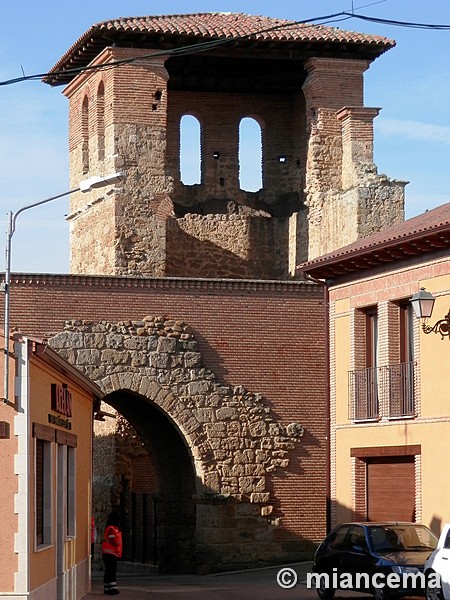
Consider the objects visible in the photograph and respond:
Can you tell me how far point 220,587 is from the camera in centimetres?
2794

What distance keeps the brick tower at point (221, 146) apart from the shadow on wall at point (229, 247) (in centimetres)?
4

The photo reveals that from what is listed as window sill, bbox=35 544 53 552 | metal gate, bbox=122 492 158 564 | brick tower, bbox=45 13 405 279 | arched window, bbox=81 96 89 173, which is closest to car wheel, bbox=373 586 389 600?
window sill, bbox=35 544 53 552

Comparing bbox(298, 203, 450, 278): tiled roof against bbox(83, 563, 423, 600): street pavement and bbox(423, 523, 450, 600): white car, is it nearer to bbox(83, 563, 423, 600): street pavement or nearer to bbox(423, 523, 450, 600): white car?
bbox(83, 563, 423, 600): street pavement

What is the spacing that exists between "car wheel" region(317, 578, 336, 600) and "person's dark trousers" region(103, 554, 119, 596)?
399 centimetres

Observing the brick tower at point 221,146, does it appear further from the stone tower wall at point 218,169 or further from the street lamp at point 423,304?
the street lamp at point 423,304

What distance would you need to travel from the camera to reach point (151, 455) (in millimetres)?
35469

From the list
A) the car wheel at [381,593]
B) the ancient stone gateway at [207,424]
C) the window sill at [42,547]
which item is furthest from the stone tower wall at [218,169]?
the window sill at [42,547]

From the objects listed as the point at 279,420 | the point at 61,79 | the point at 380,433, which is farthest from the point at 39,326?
the point at 61,79

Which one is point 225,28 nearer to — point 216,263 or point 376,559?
point 216,263

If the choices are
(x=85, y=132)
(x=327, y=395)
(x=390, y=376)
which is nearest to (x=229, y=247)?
(x=85, y=132)

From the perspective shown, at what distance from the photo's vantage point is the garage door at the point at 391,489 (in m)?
26.9

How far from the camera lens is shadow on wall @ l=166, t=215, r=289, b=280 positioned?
4050cm

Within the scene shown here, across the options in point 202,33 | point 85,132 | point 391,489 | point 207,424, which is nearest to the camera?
point 391,489

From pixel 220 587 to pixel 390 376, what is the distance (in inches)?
204
